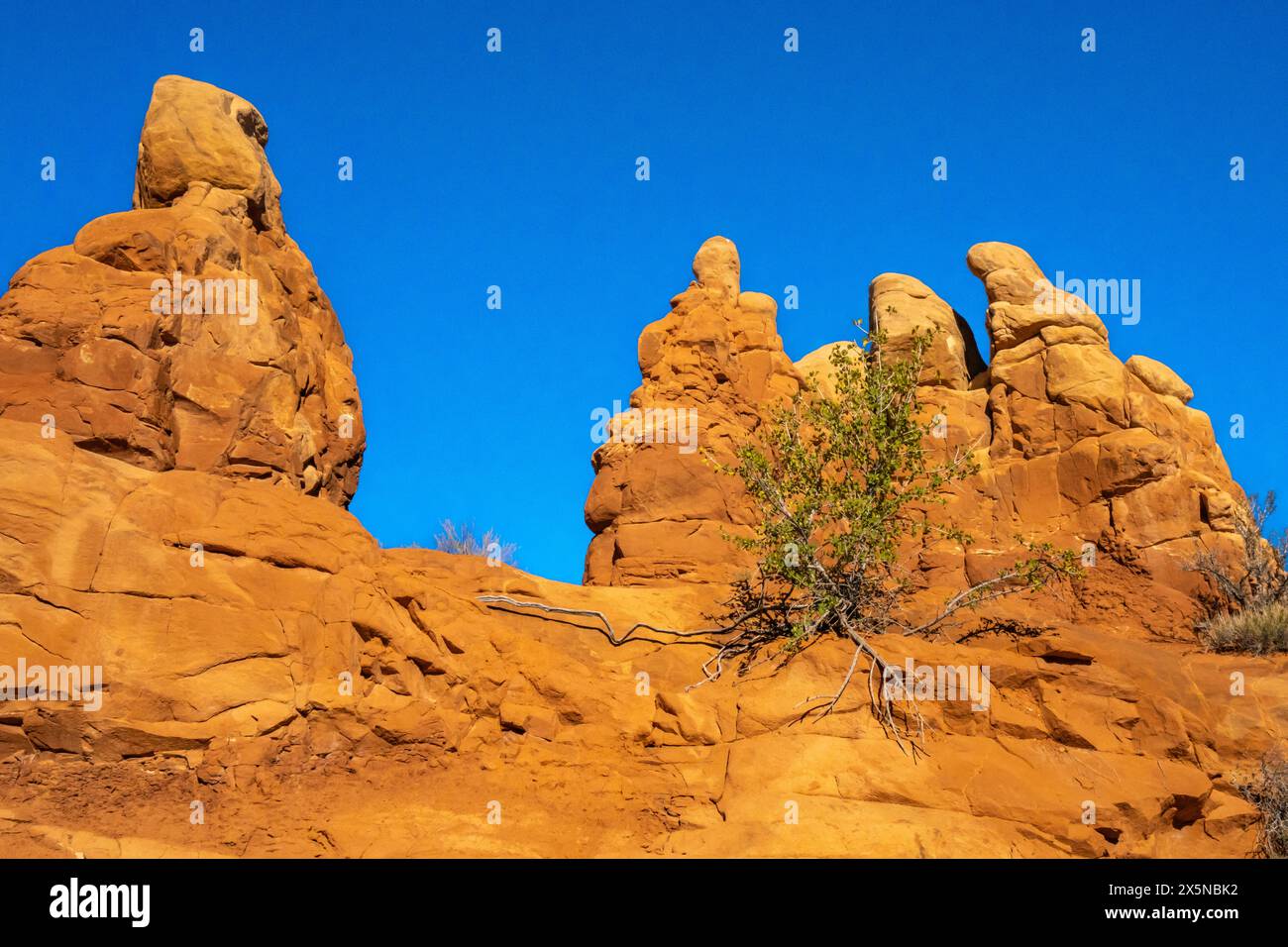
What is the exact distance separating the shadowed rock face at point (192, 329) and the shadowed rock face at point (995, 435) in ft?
16.8

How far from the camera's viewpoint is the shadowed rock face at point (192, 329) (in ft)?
45.3

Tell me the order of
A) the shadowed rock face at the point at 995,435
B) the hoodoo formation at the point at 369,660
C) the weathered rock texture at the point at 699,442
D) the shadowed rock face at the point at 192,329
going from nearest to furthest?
the hoodoo formation at the point at 369,660 < the shadowed rock face at the point at 192,329 < the weathered rock texture at the point at 699,442 < the shadowed rock face at the point at 995,435

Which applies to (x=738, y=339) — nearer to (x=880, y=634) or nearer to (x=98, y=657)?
(x=880, y=634)

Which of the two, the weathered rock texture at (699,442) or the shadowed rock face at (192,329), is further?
the weathered rock texture at (699,442)

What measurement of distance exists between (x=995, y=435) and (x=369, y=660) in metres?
12.6

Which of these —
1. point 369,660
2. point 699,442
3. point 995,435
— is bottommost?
point 369,660

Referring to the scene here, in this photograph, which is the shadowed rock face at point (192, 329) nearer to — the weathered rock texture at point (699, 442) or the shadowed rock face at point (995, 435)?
the weathered rock texture at point (699, 442)

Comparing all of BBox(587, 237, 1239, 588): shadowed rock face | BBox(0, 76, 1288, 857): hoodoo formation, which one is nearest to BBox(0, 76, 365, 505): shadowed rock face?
BBox(0, 76, 1288, 857): hoodoo formation

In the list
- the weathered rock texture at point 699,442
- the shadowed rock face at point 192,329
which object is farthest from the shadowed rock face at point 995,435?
the shadowed rock face at point 192,329

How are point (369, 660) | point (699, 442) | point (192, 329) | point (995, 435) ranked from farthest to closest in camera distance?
point (995, 435)
point (699, 442)
point (192, 329)
point (369, 660)

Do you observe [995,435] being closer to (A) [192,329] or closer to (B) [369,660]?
(B) [369,660]

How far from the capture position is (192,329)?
1487 centimetres

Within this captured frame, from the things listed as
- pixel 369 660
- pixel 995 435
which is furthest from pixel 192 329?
pixel 995 435

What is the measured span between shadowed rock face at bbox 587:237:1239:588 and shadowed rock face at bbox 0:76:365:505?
201 inches
